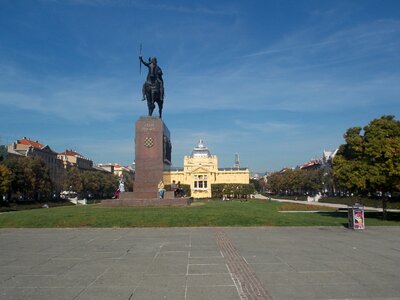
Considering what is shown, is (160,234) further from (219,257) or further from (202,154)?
(202,154)

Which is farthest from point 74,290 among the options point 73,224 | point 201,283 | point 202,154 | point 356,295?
point 202,154

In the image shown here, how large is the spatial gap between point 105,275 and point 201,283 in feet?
7.50

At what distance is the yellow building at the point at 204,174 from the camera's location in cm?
14350

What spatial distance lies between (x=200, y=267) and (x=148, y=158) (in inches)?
950

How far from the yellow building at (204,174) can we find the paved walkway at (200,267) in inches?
4855

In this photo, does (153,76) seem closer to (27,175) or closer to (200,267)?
(200,267)

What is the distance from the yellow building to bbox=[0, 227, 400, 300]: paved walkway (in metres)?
123

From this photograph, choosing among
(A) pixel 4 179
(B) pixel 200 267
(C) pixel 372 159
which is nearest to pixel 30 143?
(A) pixel 4 179

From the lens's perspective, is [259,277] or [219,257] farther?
[219,257]

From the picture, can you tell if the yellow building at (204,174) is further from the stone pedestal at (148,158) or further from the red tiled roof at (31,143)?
the stone pedestal at (148,158)

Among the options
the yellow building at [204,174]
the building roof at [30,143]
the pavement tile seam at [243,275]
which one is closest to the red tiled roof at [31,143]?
the building roof at [30,143]

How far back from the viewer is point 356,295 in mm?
7836

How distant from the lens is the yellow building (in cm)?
14350

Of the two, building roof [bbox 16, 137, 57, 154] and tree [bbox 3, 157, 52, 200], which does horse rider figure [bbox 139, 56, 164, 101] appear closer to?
tree [bbox 3, 157, 52, 200]
